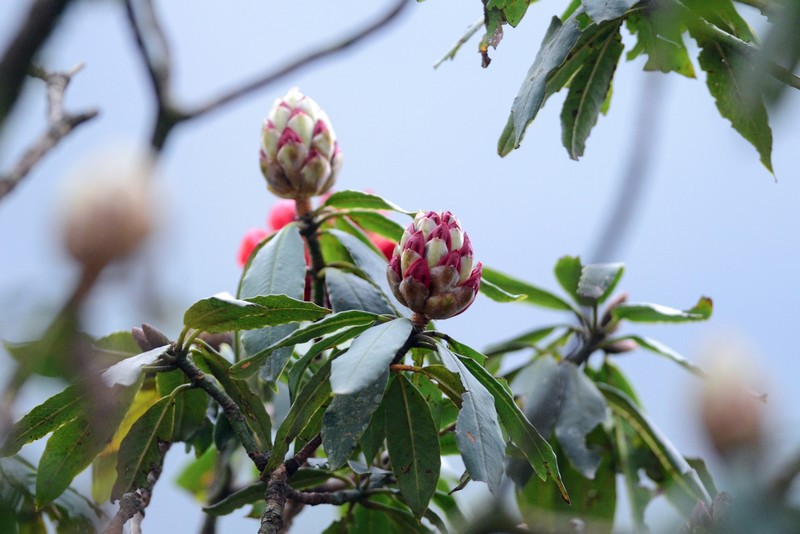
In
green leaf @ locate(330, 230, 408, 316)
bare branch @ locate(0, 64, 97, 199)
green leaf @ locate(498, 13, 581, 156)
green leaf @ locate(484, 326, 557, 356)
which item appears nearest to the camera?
bare branch @ locate(0, 64, 97, 199)

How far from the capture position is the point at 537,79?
0.99 metres

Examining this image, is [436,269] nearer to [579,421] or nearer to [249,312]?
[249,312]

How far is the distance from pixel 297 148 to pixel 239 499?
47 centimetres

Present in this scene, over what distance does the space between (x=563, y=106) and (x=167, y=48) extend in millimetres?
558

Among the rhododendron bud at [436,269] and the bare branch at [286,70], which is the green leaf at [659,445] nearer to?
the rhododendron bud at [436,269]

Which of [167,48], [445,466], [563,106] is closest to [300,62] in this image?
Answer: [167,48]

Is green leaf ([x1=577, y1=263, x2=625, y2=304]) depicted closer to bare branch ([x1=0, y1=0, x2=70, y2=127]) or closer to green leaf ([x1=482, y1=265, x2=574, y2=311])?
green leaf ([x1=482, y1=265, x2=574, y2=311])

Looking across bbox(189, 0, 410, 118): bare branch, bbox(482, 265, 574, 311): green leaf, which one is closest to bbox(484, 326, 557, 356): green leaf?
bbox(482, 265, 574, 311): green leaf

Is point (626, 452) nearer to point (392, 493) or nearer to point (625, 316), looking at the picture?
point (625, 316)

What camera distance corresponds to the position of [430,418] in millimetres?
937

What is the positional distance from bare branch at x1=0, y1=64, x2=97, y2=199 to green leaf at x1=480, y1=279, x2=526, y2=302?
0.53 metres

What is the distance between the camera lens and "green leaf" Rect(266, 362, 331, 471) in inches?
33.7

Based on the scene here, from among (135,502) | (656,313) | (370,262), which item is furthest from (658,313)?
(135,502)

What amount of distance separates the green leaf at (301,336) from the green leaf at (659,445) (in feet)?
1.93
